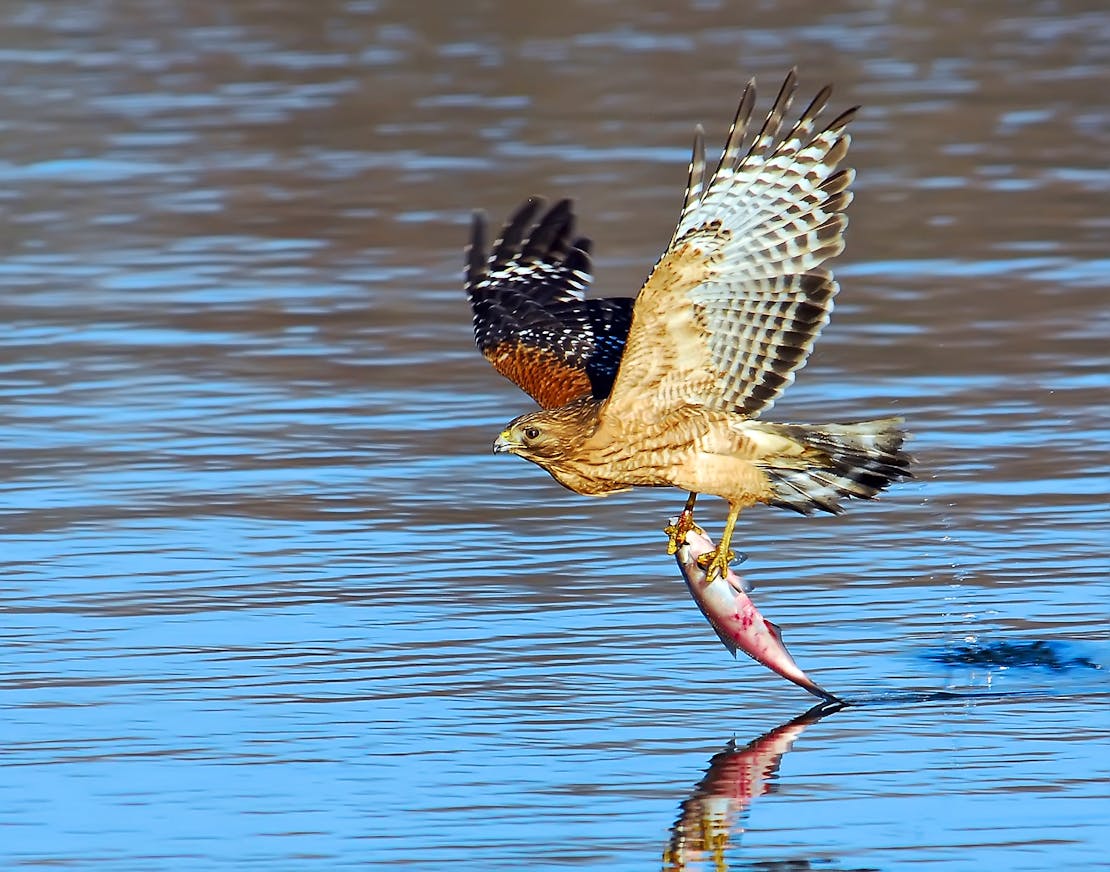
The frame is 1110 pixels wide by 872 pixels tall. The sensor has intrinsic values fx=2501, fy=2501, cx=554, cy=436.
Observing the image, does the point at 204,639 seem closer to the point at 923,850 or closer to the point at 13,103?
the point at 923,850

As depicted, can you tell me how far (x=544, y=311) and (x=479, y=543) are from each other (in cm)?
95

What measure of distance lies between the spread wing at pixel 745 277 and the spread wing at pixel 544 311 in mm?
907

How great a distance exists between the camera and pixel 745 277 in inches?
308

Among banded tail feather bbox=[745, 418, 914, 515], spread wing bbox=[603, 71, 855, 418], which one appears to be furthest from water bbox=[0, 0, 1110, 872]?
spread wing bbox=[603, 71, 855, 418]

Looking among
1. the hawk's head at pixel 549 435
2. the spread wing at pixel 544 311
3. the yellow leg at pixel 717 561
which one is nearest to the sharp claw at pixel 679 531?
the yellow leg at pixel 717 561

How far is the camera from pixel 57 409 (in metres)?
12.2

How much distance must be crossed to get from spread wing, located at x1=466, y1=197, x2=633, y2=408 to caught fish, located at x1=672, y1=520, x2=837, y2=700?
4.23ft

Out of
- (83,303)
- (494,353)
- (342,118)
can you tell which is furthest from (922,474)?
(342,118)

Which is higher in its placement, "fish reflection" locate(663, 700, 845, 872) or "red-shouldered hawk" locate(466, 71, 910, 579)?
"red-shouldered hawk" locate(466, 71, 910, 579)

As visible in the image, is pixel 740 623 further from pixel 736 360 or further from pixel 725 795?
pixel 736 360

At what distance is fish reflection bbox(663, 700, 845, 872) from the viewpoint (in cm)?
666

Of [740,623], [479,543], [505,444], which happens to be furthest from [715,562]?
[479,543]

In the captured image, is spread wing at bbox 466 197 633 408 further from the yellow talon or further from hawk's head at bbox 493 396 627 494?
the yellow talon

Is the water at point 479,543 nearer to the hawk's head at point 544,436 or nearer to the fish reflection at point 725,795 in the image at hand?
the fish reflection at point 725,795
